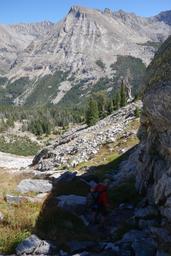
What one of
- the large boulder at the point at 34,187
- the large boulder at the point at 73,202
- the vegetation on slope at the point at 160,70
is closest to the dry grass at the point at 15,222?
the large boulder at the point at 73,202

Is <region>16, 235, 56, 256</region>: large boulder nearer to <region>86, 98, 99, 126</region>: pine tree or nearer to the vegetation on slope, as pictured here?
the vegetation on slope

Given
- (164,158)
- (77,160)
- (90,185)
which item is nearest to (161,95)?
(164,158)

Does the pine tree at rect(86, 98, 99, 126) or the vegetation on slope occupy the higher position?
the vegetation on slope

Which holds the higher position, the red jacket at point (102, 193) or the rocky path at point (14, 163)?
the red jacket at point (102, 193)

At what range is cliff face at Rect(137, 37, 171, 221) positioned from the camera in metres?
19.1

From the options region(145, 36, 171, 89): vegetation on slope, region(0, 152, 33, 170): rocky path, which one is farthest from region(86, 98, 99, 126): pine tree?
region(145, 36, 171, 89): vegetation on slope

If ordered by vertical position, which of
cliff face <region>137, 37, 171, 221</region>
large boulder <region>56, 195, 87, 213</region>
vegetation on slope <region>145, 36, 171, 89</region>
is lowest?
large boulder <region>56, 195, 87, 213</region>

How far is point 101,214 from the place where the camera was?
72.3 feet

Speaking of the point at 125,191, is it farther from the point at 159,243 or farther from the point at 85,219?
the point at 159,243

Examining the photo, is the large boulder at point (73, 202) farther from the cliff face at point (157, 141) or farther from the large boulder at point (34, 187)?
the large boulder at point (34, 187)

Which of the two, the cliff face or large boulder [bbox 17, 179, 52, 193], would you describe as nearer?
the cliff face

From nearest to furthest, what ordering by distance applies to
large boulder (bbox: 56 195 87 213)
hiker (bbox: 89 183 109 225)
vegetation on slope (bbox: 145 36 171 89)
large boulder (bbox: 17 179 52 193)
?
vegetation on slope (bbox: 145 36 171 89) → hiker (bbox: 89 183 109 225) → large boulder (bbox: 56 195 87 213) → large boulder (bbox: 17 179 52 193)

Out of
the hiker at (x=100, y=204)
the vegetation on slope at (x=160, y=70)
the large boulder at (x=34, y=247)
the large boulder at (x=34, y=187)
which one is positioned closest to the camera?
the large boulder at (x=34, y=247)

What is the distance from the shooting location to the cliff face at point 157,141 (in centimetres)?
1909
